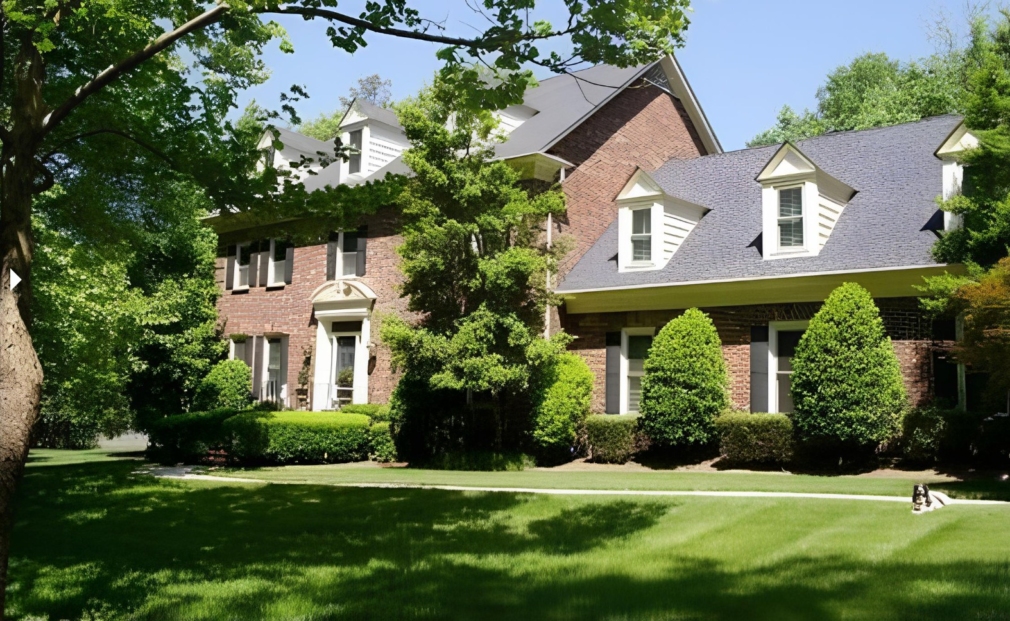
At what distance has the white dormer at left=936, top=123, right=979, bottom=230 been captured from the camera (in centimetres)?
1700

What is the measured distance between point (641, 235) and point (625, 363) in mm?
2918

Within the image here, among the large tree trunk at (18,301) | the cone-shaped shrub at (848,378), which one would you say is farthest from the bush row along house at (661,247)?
the large tree trunk at (18,301)

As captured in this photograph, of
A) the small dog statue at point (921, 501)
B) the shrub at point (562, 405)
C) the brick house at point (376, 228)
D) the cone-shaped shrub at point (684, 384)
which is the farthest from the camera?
the brick house at point (376, 228)

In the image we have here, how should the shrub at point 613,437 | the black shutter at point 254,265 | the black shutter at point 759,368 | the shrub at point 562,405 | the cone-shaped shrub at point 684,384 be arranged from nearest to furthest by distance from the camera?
1. the cone-shaped shrub at point 684,384
2. the black shutter at point 759,368
3. the shrub at point 613,437
4. the shrub at point 562,405
5. the black shutter at point 254,265

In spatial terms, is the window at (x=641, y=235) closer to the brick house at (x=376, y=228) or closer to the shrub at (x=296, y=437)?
the brick house at (x=376, y=228)

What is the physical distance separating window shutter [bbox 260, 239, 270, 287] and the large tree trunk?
2079cm

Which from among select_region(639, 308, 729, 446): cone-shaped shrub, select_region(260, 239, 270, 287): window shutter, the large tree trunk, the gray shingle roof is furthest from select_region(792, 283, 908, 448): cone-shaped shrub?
select_region(260, 239, 270, 287): window shutter

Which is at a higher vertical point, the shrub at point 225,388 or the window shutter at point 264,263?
the window shutter at point 264,263

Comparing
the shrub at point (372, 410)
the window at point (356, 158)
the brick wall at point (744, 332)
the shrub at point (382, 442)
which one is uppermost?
the window at point (356, 158)

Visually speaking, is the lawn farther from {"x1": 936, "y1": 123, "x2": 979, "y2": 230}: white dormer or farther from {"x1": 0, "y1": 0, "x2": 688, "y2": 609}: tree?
{"x1": 936, "y1": 123, "x2": 979, "y2": 230}: white dormer

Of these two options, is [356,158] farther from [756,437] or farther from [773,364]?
[756,437]

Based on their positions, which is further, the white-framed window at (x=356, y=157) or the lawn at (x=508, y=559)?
the white-framed window at (x=356, y=157)

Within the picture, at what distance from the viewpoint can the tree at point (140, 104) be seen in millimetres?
7055

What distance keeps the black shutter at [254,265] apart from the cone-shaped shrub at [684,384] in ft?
48.3
